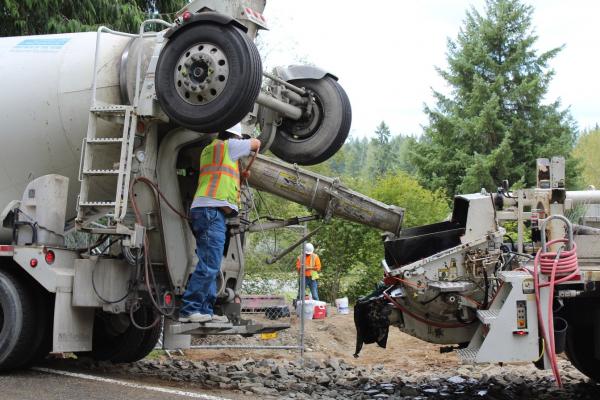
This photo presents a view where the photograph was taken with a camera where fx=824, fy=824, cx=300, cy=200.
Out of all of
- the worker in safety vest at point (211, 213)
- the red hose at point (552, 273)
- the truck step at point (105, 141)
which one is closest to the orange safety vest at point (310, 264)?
the worker in safety vest at point (211, 213)

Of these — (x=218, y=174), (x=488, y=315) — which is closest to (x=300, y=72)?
(x=218, y=174)

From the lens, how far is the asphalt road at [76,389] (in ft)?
21.7

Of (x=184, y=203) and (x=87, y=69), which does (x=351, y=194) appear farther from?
(x=87, y=69)

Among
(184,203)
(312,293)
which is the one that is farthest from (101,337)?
(312,293)

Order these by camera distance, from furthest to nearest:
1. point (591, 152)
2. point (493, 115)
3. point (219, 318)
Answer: point (591, 152) < point (493, 115) < point (219, 318)

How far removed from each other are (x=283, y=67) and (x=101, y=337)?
11.3 feet

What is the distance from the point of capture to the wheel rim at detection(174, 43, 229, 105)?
6.69 meters

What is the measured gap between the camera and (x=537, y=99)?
99.1 ft

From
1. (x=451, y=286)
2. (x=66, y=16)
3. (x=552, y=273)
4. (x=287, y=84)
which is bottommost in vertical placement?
(x=451, y=286)

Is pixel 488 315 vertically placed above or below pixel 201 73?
below

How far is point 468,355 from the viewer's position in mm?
7023

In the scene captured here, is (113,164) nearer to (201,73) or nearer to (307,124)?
(201,73)

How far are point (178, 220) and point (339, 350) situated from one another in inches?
279

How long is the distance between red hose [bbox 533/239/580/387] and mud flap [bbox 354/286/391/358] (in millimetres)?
1577
